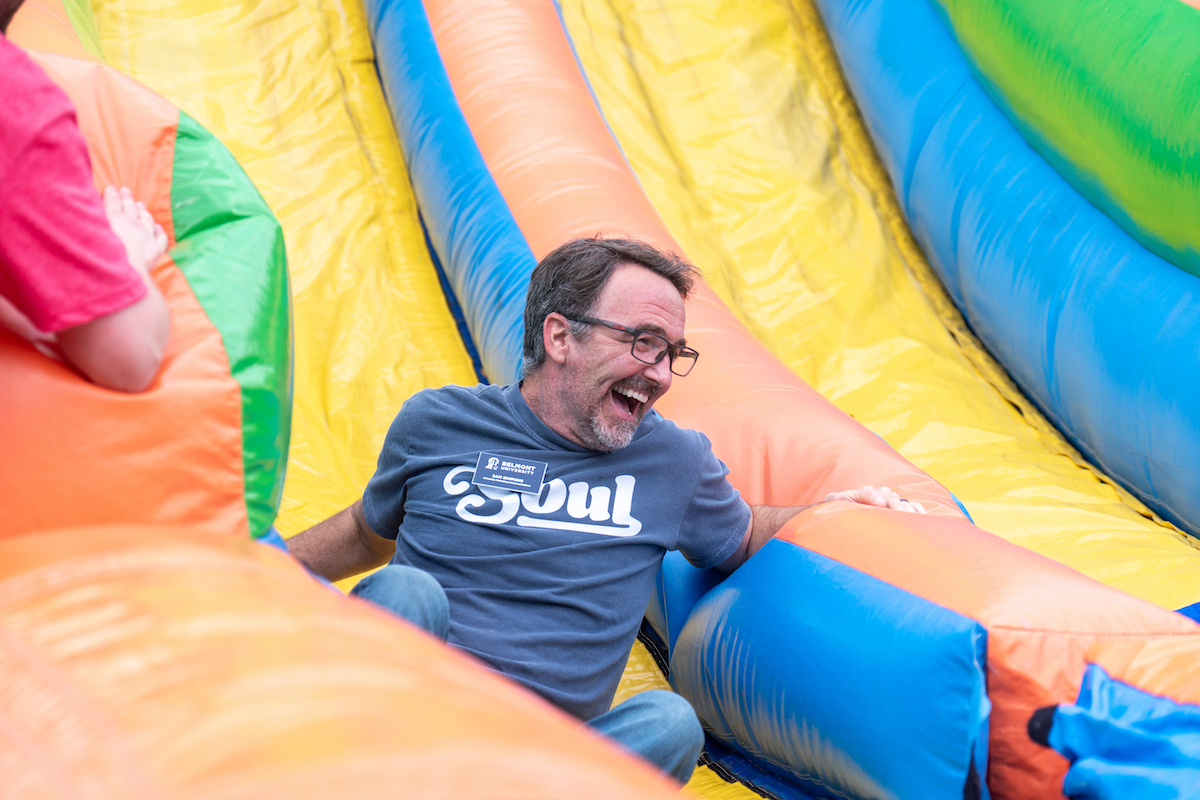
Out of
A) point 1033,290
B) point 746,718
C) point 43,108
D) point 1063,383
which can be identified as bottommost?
point 746,718

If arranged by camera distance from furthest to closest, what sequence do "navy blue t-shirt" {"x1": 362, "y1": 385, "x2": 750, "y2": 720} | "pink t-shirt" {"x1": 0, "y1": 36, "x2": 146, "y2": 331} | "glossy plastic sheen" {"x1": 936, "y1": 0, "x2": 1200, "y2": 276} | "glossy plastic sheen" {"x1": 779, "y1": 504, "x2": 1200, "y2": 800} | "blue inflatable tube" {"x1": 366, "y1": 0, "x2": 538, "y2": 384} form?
"blue inflatable tube" {"x1": 366, "y1": 0, "x2": 538, "y2": 384} → "glossy plastic sheen" {"x1": 936, "y1": 0, "x2": 1200, "y2": 276} → "navy blue t-shirt" {"x1": 362, "y1": 385, "x2": 750, "y2": 720} → "glossy plastic sheen" {"x1": 779, "y1": 504, "x2": 1200, "y2": 800} → "pink t-shirt" {"x1": 0, "y1": 36, "x2": 146, "y2": 331}

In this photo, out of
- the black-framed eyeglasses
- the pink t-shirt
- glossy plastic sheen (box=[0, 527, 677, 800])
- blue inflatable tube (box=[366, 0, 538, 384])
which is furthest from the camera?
blue inflatable tube (box=[366, 0, 538, 384])

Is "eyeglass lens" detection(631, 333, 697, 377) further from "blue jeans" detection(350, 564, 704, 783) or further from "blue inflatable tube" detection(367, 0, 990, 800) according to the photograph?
"blue jeans" detection(350, 564, 704, 783)

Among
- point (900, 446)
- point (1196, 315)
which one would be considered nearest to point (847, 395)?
point (900, 446)

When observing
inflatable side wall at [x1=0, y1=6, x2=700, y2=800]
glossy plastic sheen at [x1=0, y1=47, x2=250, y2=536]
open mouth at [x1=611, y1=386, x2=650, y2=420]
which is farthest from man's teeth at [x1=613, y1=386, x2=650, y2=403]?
inflatable side wall at [x1=0, y1=6, x2=700, y2=800]

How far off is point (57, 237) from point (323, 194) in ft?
4.82

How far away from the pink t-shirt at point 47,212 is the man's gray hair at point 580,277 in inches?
21.3

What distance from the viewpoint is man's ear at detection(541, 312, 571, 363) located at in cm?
118

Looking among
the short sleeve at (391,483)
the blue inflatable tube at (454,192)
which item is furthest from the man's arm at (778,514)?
the blue inflatable tube at (454,192)

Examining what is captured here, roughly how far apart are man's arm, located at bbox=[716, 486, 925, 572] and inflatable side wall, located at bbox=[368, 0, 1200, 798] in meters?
0.03

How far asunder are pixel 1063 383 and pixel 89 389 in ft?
5.21

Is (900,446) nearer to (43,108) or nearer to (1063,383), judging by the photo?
(1063,383)

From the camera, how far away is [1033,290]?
6.02 feet

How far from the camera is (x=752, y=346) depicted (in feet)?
5.18
